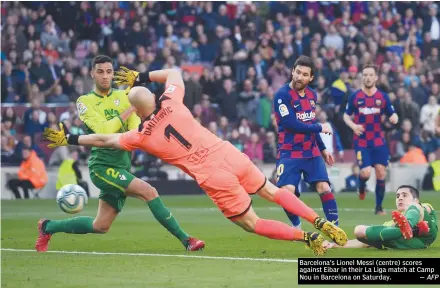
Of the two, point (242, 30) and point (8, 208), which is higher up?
point (242, 30)

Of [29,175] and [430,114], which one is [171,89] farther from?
[430,114]

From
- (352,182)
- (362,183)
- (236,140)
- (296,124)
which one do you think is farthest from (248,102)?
(296,124)

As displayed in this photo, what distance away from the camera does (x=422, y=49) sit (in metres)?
31.5

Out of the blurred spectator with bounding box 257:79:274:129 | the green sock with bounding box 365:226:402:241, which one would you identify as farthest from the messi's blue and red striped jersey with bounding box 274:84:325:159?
the blurred spectator with bounding box 257:79:274:129

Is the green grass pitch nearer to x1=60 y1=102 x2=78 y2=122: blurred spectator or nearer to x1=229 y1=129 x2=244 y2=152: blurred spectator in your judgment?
x1=60 y1=102 x2=78 y2=122: blurred spectator

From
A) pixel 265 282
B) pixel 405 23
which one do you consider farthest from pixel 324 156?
pixel 405 23

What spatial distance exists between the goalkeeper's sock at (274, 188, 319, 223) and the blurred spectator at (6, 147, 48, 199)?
14.2 m

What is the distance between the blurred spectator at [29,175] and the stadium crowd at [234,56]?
52 centimetres

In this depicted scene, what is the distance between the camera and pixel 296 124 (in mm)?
13344

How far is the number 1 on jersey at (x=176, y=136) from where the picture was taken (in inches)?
432

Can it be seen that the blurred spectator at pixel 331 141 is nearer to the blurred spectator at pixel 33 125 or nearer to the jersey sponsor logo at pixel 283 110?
the blurred spectator at pixel 33 125

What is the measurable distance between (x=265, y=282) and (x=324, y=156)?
14.7 ft

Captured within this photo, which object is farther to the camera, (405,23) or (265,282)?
(405,23)

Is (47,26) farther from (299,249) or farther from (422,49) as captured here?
(299,249)
